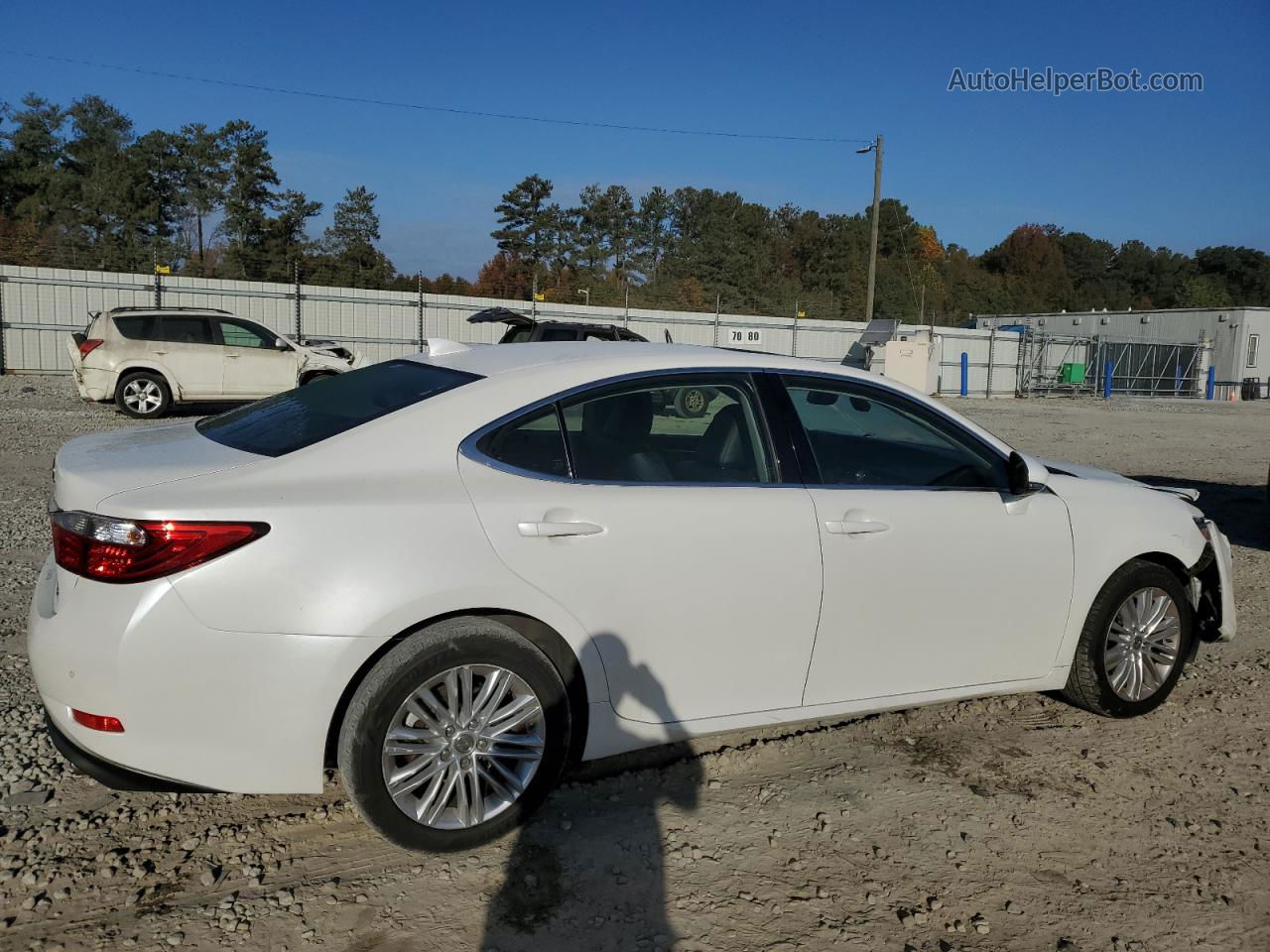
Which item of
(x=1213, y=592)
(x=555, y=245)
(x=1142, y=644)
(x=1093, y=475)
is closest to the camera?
(x=1142, y=644)

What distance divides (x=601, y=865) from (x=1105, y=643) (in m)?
2.41

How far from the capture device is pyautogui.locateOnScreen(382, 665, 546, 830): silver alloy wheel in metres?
2.99

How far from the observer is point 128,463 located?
3.10m

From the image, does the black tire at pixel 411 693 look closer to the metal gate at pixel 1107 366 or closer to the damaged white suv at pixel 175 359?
the damaged white suv at pixel 175 359

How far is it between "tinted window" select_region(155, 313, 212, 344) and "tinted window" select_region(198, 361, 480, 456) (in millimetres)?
12658

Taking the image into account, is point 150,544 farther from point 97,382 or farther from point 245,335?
point 245,335

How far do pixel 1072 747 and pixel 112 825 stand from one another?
11.8 feet

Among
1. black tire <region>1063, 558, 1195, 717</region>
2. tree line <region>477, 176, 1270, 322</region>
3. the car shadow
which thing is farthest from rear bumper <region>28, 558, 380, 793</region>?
tree line <region>477, 176, 1270, 322</region>

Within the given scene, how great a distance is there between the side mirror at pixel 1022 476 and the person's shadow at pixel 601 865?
5.43 ft

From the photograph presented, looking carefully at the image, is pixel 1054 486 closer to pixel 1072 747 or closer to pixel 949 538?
pixel 949 538

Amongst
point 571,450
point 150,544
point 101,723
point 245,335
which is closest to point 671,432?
point 571,450

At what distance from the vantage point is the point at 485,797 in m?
3.17

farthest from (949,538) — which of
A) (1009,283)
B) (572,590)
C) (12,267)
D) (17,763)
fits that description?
(1009,283)

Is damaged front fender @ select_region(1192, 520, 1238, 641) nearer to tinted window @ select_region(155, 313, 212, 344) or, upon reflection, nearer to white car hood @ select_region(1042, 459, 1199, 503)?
white car hood @ select_region(1042, 459, 1199, 503)
